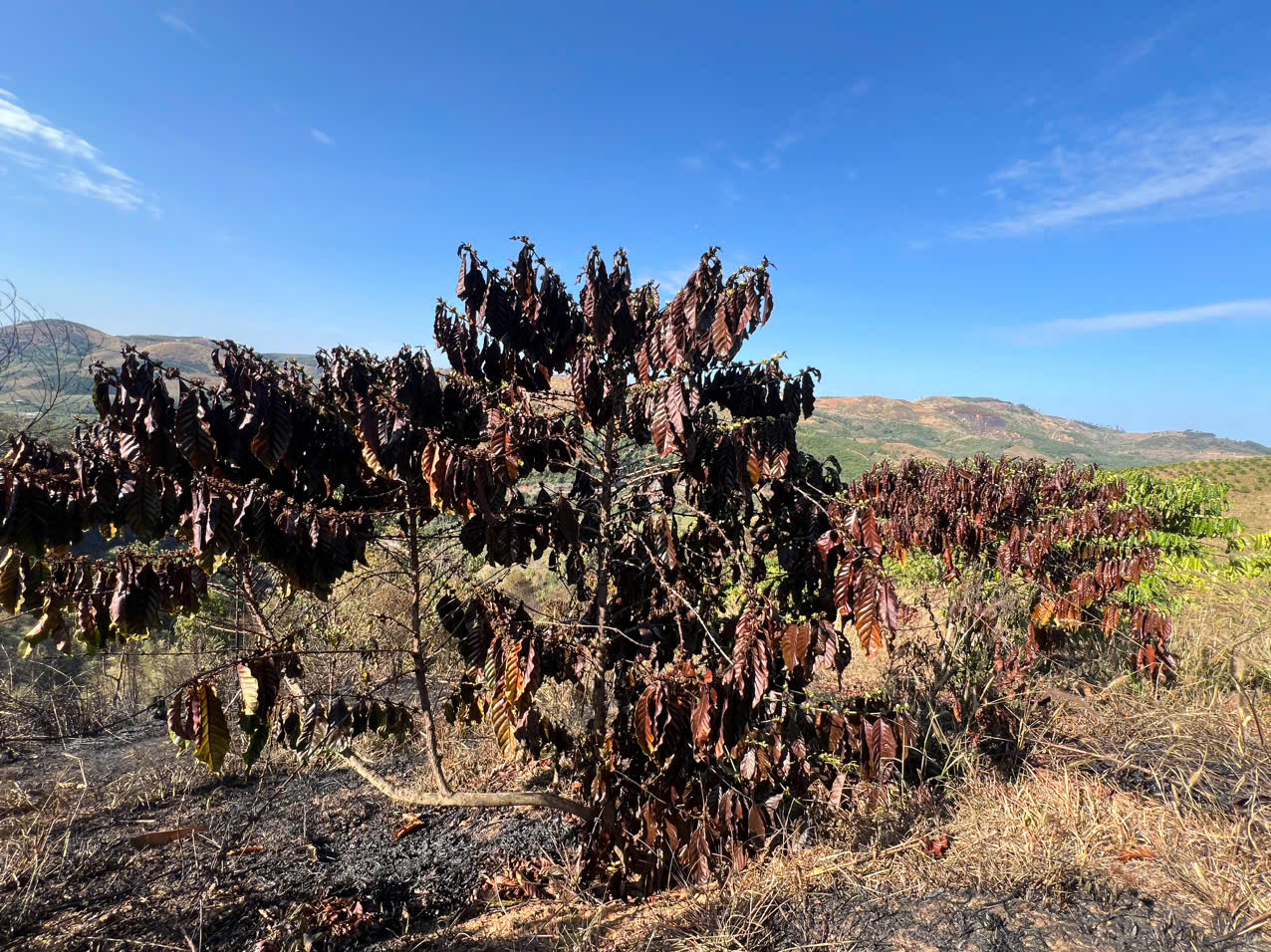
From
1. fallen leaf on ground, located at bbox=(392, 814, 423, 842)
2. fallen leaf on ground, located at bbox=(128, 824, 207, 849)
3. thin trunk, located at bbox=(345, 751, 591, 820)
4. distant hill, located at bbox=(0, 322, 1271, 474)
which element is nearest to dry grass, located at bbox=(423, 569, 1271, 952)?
thin trunk, located at bbox=(345, 751, 591, 820)

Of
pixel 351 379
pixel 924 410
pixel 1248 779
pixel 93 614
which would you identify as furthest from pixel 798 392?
pixel 924 410

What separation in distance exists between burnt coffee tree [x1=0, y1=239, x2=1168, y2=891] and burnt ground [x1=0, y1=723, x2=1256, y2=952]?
0.36m

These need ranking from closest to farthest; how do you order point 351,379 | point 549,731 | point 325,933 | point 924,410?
1. point 351,379
2. point 325,933
3. point 549,731
4. point 924,410

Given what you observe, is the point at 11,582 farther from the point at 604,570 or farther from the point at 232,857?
the point at 232,857

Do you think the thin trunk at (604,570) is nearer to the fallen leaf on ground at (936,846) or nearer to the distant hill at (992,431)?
the fallen leaf on ground at (936,846)

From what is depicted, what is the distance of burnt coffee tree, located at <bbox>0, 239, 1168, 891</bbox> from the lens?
1929mm

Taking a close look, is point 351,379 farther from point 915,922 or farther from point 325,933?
point 915,922

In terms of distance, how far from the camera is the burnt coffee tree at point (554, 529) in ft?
6.33

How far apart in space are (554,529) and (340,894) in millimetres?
2358

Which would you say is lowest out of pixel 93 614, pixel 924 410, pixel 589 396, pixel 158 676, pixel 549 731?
pixel 158 676

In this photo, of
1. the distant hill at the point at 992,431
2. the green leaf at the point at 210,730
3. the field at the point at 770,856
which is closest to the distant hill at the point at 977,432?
the distant hill at the point at 992,431

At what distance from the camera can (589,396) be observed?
2.38 m

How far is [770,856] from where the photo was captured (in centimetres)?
285

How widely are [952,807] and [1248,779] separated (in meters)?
1.65
